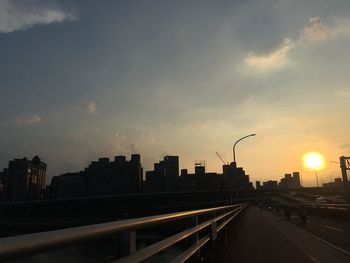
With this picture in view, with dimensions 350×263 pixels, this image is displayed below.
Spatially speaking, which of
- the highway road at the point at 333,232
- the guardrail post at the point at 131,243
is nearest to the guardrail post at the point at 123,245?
the guardrail post at the point at 131,243

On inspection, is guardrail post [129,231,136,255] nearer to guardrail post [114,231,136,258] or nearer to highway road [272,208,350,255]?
guardrail post [114,231,136,258]

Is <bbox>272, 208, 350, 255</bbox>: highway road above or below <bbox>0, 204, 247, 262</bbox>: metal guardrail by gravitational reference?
below

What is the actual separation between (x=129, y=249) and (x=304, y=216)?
32016 millimetres

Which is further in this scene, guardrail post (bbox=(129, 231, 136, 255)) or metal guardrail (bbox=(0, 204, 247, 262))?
guardrail post (bbox=(129, 231, 136, 255))

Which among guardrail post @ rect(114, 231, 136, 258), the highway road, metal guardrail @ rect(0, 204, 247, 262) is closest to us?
metal guardrail @ rect(0, 204, 247, 262)

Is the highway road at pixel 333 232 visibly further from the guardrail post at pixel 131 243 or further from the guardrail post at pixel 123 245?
the guardrail post at pixel 123 245

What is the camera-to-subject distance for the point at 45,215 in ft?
498

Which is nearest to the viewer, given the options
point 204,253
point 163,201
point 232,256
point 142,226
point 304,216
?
point 142,226

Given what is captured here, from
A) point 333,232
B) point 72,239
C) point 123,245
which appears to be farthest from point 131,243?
point 333,232

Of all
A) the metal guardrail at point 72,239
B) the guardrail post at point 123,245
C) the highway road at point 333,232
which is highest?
the metal guardrail at point 72,239

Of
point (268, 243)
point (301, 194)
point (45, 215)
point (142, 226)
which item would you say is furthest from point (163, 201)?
point (142, 226)

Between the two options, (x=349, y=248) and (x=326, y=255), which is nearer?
(x=326, y=255)

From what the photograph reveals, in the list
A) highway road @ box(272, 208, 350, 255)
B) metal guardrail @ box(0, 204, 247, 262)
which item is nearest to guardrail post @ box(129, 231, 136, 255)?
metal guardrail @ box(0, 204, 247, 262)

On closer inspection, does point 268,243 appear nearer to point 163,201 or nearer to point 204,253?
point 204,253
